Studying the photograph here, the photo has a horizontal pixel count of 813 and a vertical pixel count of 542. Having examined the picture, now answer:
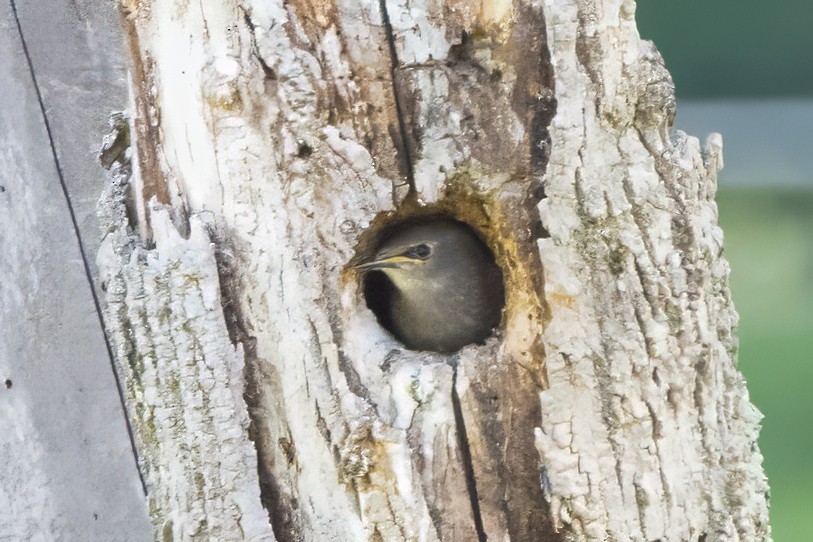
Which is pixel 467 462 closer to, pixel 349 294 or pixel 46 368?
pixel 349 294

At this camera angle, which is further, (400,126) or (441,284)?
(441,284)

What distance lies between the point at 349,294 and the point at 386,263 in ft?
0.77

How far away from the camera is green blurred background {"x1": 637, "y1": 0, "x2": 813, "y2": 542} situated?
10.6ft

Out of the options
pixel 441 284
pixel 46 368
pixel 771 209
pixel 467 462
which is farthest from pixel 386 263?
pixel 771 209

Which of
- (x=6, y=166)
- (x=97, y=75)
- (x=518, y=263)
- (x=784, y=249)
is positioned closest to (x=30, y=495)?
(x=6, y=166)

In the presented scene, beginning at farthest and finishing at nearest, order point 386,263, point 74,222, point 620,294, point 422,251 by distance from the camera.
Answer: point 74,222 → point 422,251 → point 386,263 → point 620,294

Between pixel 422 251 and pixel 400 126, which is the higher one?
pixel 400 126

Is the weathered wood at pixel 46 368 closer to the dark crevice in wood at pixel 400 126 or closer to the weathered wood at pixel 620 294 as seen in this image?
the dark crevice in wood at pixel 400 126

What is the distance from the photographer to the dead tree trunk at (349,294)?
5.57 feet

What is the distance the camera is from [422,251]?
212 cm

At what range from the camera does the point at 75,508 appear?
252 cm

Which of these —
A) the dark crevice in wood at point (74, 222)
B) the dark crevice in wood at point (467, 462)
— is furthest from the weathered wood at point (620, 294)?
the dark crevice in wood at point (74, 222)

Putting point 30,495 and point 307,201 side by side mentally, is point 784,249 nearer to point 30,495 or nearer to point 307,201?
point 307,201

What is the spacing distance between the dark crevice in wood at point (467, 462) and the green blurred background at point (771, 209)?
1969 millimetres
